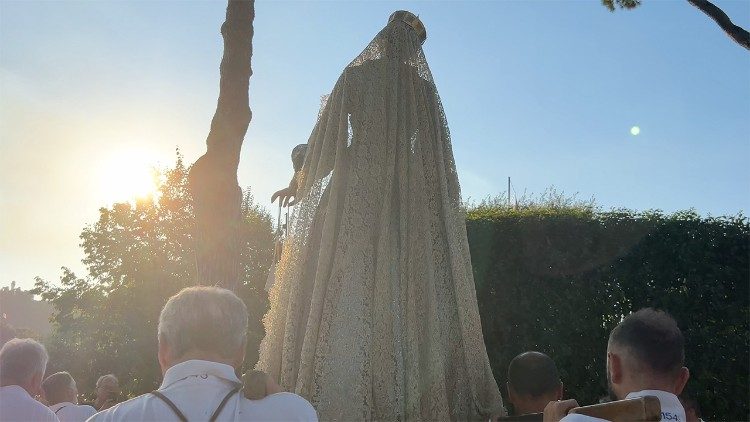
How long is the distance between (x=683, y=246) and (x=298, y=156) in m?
5.56

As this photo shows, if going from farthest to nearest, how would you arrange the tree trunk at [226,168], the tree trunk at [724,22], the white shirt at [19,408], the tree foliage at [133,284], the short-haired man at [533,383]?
the tree foliage at [133,284] → the tree trunk at [724,22] → the tree trunk at [226,168] → the white shirt at [19,408] → the short-haired man at [533,383]

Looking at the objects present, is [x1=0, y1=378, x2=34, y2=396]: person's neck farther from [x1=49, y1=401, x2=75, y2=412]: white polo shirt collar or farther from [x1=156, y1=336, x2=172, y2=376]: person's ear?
[x1=156, y1=336, x2=172, y2=376]: person's ear

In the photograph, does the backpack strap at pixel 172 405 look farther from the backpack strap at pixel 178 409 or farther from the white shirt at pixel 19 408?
the white shirt at pixel 19 408

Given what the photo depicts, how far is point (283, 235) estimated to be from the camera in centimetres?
397

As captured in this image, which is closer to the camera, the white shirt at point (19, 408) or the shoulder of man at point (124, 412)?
the shoulder of man at point (124, 412)

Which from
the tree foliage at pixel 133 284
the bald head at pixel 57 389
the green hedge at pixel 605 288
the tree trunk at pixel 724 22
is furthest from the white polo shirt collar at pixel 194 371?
the tree foliage at pixel 133 284

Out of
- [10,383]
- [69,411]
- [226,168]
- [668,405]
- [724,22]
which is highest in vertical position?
[724,22]

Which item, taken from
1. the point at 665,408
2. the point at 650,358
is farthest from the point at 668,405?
the point at 650,358

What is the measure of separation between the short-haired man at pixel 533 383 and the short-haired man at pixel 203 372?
4.95ft

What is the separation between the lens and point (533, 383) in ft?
10.3

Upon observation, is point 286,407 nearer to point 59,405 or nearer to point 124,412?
point 124,412

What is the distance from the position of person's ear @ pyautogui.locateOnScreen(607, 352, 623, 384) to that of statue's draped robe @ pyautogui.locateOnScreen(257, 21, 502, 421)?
1057 mm

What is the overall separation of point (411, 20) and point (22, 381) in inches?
124

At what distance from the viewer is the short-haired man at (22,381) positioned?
137 inches
